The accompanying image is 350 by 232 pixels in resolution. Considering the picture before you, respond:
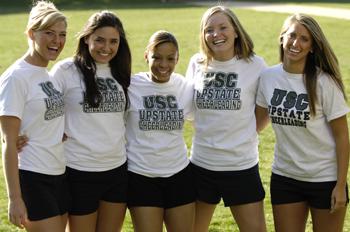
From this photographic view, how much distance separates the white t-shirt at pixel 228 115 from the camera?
4.86m

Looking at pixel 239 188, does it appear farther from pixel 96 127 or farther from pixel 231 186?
pixel 96 127

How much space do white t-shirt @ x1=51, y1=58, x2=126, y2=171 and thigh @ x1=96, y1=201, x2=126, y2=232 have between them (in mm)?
252

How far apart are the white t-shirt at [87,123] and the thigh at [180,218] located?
53 cm

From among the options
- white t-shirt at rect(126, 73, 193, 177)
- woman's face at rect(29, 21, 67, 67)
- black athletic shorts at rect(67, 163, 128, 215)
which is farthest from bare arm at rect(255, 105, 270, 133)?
woman's face at rect(29, 21, 67, 67)

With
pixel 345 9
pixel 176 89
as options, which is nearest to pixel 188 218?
pixel 176 89

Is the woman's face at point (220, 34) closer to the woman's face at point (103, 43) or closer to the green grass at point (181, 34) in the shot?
the woman's face at point (103, 43)

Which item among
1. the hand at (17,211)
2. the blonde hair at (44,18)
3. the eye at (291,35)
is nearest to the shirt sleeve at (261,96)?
the eye at (291,35)

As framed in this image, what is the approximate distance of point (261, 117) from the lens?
196 inches

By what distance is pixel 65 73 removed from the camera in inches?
185

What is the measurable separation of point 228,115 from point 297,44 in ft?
2.23

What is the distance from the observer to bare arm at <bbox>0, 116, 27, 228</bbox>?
422 cm

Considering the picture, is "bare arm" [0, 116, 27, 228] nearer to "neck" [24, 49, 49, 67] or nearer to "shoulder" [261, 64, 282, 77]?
"neck" [24, 49, 49, 67]

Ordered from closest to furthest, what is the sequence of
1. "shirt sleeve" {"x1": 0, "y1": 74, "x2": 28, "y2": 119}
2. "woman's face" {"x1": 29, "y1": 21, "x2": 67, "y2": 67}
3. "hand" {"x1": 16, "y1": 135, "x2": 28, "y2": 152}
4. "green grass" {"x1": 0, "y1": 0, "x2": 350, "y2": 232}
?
"shirt sleeve" {"x1": 0, "y1": 74, "x2": 28, "y2": 119} < "hand" {"x1": 16, "y1": 135, "x2": 28, "y2": 152} < "woman's face" {"x1": 29, "y1": 21, "x2": 67, "y2": 67} < "green grass" {"x1": 0, "y1": 0, "x2": 350, "y2": 232}

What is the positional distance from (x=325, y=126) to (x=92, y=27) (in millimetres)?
1633
